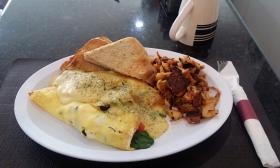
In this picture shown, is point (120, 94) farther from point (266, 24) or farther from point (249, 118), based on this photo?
point (266, 24)

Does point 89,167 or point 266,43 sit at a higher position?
point 89,167

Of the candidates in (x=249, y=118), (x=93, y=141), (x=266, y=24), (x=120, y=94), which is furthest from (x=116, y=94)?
(x=266, y=24)

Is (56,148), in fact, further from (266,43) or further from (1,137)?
(266,43)

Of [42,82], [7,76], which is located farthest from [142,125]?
[7,76]

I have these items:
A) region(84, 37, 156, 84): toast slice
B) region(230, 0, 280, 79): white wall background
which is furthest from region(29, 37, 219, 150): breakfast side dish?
region(230, 0, 280, 79): white wall background

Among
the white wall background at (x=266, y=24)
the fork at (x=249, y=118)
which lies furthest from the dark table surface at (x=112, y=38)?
the white wall background at (x=266, y=24)

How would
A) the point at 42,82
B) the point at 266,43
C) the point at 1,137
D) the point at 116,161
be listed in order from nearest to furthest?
the point at 116,161, the point at 1,137, the point at 42,82, the point at 266,43

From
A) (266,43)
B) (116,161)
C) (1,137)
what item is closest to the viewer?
(116,161)
